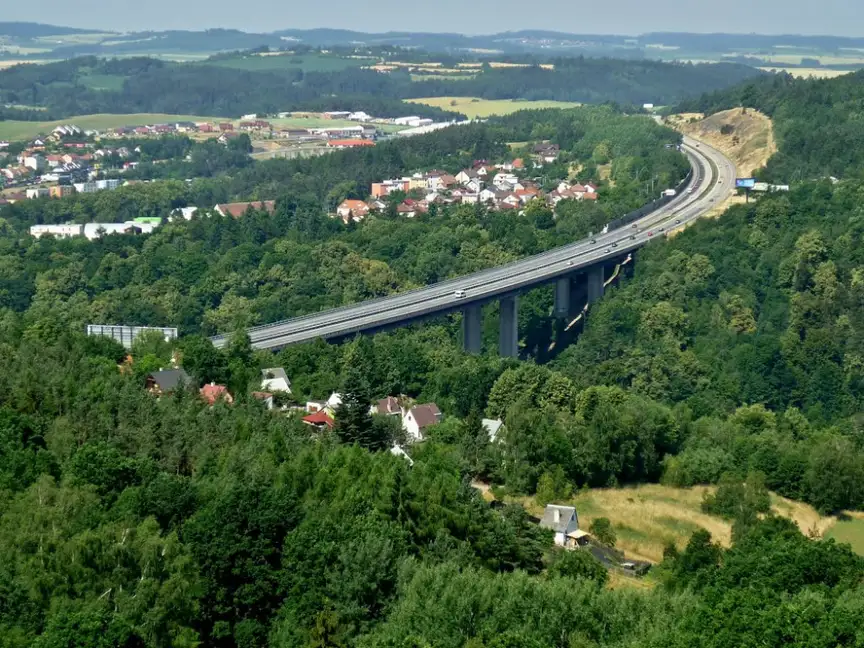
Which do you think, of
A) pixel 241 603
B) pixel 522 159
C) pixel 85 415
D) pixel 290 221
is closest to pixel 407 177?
pixel 522 159

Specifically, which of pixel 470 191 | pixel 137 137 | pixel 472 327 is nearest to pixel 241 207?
pixel 470 191

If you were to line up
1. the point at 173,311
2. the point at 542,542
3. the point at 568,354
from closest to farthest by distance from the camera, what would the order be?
1. the point at 542,542
2. the point at 568,354
3. the point at 173,311

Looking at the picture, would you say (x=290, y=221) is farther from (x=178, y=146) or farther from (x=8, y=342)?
(x=178, y=146)

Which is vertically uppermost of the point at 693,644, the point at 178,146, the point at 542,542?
the point at 693,644

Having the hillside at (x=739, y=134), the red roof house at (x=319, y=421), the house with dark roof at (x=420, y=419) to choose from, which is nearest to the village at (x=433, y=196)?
the hillside at (x=739, y=134)

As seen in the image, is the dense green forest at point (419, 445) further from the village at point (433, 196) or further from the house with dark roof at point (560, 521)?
the village at point (433, 196)
